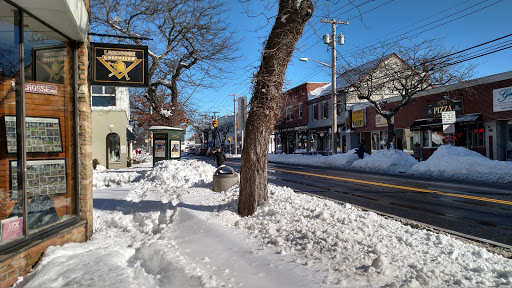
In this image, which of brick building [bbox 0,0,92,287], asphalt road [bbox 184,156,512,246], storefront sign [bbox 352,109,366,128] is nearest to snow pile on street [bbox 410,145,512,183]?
asphalt road [bbox 184,156,512,246]

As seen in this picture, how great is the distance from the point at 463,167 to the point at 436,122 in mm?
8423

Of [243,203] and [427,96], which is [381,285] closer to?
[243,203]

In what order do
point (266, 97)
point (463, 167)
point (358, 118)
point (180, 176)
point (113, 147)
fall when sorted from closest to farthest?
1. point (266, 97)
2. point (180, 176)
3. point (463, 167)
4. point (113, 147)
5. point (358, 118)

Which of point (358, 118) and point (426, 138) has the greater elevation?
point (358, 118)

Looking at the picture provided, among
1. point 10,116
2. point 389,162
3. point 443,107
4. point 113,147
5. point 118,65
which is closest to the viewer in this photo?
point 10,116

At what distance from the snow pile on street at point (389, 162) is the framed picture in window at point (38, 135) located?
18.1 metres

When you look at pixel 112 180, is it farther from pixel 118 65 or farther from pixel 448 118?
pixel 448 118

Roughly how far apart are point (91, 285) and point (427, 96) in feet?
85.8

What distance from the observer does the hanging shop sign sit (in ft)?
17.7

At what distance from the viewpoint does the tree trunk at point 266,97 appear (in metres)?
5.82

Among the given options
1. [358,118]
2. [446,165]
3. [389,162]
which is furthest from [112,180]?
[358,118]

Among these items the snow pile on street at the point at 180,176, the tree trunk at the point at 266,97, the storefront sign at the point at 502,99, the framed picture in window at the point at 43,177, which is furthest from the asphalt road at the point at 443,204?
the storefront sign at the point at 502,99

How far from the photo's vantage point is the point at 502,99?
1919 cm

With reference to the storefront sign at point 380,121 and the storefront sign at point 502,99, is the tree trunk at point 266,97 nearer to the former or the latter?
the storefront sign at point 502,99
